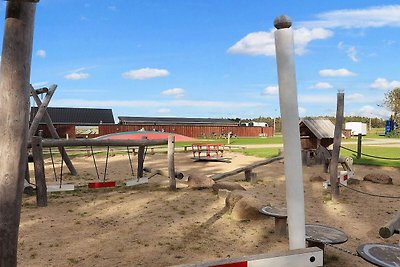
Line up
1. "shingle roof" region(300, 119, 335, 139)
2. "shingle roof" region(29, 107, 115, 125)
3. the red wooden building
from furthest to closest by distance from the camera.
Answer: "shingle roof" region(29, 107, 115, 125)
the red wooden building
"shingle roof" region(300, 119, 335, 139)

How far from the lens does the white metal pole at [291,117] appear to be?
2287 mm

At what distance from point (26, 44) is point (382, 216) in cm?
671

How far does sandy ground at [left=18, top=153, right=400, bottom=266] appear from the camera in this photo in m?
4.40

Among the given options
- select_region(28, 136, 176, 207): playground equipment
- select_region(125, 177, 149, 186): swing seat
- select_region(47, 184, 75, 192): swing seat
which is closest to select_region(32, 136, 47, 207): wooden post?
select_region(28, 136, 176, 207): playground equipment

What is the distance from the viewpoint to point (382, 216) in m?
6.61

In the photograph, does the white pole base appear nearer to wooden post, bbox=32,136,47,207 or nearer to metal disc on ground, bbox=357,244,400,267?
metal disc on ground, bbox=357,244,400,267

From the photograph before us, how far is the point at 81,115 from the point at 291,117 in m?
41.6

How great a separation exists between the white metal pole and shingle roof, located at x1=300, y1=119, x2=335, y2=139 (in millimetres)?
12411

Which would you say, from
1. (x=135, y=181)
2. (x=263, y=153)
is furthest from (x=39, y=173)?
(x=263, y=153)

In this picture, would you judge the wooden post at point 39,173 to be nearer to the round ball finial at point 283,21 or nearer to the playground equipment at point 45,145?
the playground equipment at point 45,145

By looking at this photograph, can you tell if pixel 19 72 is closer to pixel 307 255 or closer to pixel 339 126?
pixel 307 255

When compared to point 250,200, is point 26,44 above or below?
above

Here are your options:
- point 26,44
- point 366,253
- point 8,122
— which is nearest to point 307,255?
point 366,253

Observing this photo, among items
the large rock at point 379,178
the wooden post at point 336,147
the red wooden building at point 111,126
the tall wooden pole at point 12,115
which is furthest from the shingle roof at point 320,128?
the red wooden building at point 111,126
